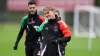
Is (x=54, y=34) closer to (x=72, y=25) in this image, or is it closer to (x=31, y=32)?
(x=31, y=32)

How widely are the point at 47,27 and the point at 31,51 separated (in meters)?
2.43

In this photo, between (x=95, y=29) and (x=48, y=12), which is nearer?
(x=48, y=12)

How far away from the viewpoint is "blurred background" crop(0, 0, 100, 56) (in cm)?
2366

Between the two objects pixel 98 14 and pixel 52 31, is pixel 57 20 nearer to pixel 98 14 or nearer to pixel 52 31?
pixel 52 31

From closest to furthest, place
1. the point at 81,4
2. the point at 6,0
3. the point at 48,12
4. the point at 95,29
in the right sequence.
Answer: the point at 48,12 < the point at 95,29 < the point at 81,4 < the point at 6,0

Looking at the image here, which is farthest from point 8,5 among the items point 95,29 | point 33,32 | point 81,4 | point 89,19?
point 33,32

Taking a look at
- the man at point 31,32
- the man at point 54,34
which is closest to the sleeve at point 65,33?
the man at point 54,34

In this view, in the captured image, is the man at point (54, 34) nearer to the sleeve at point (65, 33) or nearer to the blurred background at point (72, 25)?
the sleeve at point (65, 33)

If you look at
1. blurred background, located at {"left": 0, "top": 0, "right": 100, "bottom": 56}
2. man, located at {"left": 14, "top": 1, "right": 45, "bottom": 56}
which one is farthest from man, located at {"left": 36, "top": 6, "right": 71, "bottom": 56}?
blurred background, located at {"left": 0, "top": 0, "right": 100, "bottom": 56}

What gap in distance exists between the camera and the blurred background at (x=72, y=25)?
2366cm

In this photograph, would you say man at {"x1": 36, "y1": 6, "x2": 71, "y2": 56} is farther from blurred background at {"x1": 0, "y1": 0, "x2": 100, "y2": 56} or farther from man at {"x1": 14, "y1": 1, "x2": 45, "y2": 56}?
blurred background at {"x1": 0, "y1": 0, "x2": 100, "y2": 56}

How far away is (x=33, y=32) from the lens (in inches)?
586

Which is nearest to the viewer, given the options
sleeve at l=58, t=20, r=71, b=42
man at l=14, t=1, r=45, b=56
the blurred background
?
sleeve at l=58, t=20, r=71, b=42

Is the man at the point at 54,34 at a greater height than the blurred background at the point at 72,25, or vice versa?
the man at the point at 54,34
